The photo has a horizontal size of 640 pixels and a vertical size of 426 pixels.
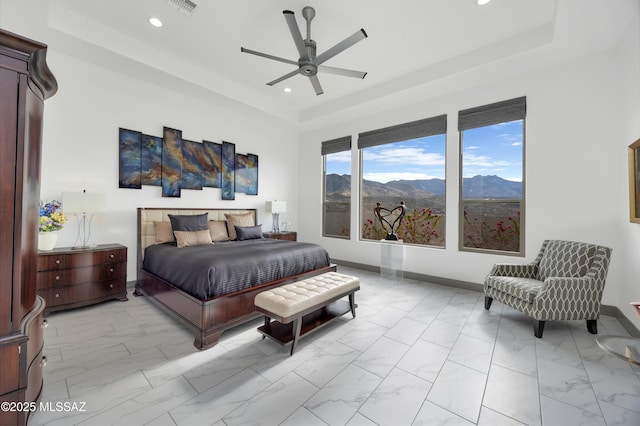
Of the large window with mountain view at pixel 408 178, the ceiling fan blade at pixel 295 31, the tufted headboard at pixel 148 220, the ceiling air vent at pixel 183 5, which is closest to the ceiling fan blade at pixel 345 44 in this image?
the ceiling fan blade at pixel 295 31

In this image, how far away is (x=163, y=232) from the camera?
4012 mm

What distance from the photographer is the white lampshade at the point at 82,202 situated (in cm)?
312

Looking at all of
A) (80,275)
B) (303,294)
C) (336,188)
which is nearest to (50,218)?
(80,275)

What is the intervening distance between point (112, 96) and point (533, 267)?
20.5ft

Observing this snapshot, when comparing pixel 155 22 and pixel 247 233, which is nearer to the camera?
pixel 155 22

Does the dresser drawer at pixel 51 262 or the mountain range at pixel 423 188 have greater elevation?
the mountain range at pixel 423 188

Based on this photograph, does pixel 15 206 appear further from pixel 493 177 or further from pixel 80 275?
pixel 493 177

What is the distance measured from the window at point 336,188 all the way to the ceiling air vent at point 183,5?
3551 mm

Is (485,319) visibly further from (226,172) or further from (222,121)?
(222,121)

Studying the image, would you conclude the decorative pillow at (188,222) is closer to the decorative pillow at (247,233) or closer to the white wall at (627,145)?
the decorative pillow at (247,233)

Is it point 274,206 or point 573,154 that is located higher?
point 573,154

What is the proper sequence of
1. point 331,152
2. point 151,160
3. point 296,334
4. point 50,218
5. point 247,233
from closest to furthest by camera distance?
point 296,334 → point 50,218 → point 151,160 → point 247,233 → point 331,152

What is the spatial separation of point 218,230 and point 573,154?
5.28 metres

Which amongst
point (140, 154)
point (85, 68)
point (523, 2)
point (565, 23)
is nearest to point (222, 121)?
point (140, 154)
